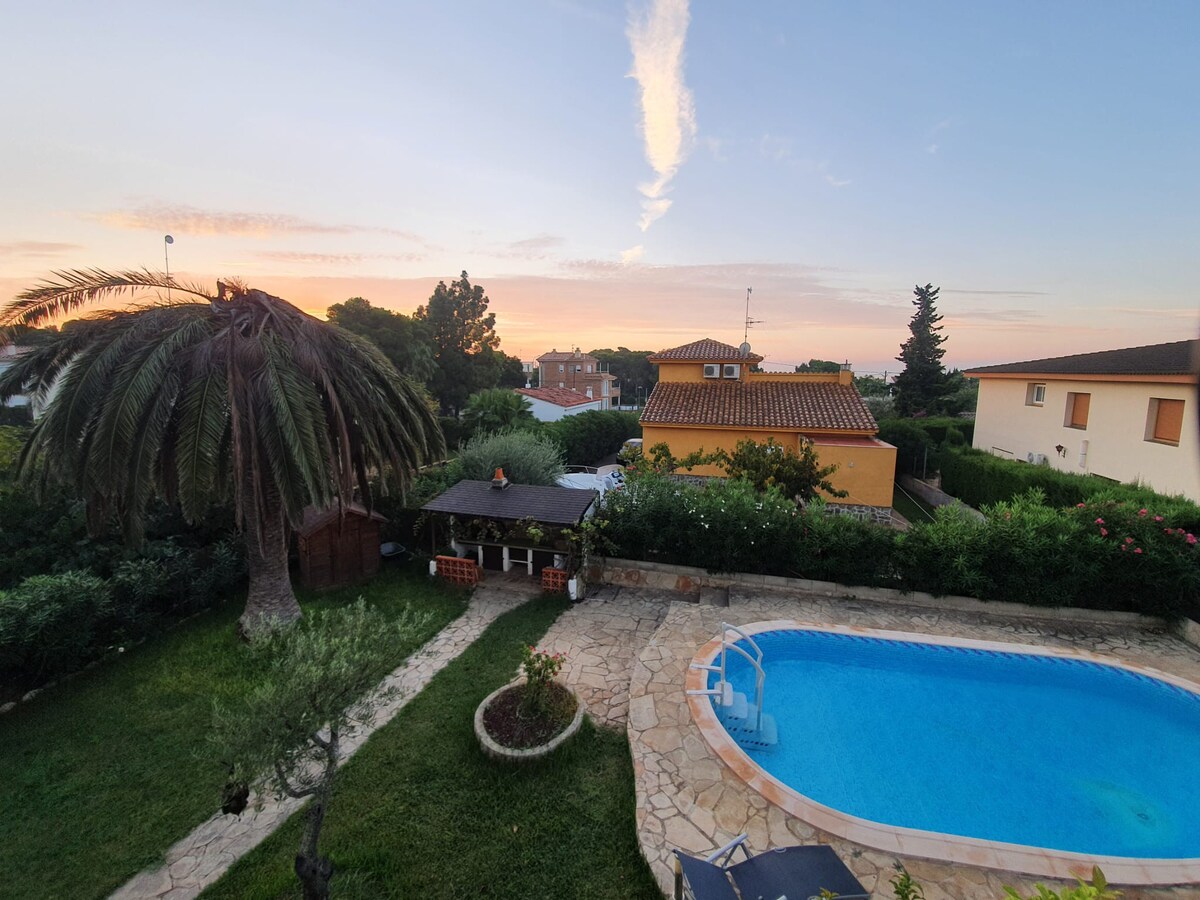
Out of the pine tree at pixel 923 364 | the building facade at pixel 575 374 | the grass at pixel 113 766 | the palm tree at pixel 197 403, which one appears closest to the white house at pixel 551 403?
the building facade at pixel 575 374

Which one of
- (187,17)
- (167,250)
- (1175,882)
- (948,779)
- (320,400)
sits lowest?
(948,779)

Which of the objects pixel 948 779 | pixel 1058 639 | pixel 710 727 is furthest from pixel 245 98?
pixel 1058 639

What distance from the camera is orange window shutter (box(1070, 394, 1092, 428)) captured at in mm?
17828

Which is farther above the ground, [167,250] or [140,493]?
[167,250]

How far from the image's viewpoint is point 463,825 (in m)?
5.70

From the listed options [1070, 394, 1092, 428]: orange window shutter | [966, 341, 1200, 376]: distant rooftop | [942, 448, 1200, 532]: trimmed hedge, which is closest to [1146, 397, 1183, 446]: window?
[966, 341, 1200, 376]: distant rooftop

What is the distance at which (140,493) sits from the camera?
7.71 meters

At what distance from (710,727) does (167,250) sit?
43.0 ft

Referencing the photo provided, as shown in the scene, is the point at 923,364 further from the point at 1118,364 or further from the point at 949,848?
the point at 949,848

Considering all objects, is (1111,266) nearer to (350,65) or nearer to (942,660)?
(942,660)

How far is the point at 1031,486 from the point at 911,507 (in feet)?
18.7

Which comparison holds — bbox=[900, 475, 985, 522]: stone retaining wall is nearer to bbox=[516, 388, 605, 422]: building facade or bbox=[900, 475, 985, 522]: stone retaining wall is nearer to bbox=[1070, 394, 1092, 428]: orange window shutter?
bbox=[1070, 394, 1092, 428]: orange window shutter

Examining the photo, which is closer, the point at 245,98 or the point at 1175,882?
the point at 1175,882

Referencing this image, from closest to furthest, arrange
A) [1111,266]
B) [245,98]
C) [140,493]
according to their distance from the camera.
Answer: [1111,266] → [140,493] → [245,98]
